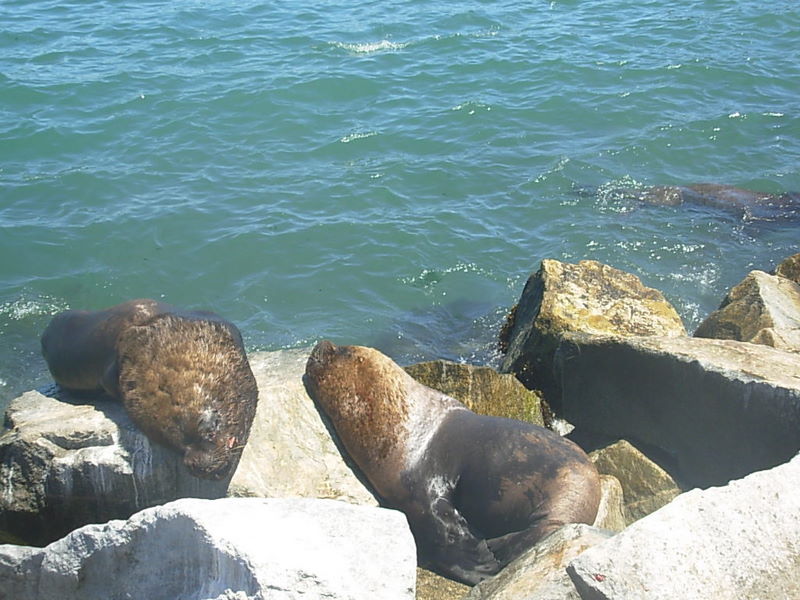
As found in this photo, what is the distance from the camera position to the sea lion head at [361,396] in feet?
22.3

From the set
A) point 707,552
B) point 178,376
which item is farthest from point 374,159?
point 707,552

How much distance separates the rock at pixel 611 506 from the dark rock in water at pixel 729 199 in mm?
8196

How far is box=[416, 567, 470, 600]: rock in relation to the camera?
5.90 m

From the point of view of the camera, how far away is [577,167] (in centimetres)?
1484

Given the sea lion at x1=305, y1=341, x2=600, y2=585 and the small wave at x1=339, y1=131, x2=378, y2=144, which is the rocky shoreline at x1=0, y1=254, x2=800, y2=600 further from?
the small wave at x1=339, y1=131, x2=378, y2=144

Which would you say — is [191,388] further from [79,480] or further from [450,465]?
[450,465]

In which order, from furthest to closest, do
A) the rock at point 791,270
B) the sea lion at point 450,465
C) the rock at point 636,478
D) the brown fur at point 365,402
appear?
the rock at point 791,270
the brown fur at point 365,402
the rock at point 636,478
the sea lion at point 450,465

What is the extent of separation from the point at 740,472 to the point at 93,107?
45.7 ft

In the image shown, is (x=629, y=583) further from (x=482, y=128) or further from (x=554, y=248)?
(x=482, y=128)

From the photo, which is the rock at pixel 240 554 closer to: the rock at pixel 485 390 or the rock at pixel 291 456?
the rock at pixel 291 456

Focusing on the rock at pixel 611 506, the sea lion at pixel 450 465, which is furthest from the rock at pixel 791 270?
the sea lion at pixel 450 465

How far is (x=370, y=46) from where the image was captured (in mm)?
19812

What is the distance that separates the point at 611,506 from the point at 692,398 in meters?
1.00

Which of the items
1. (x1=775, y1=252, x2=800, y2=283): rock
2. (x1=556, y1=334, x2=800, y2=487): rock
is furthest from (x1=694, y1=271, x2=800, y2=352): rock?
(x1=556, y1=334, x2=800, y2=487): rock
